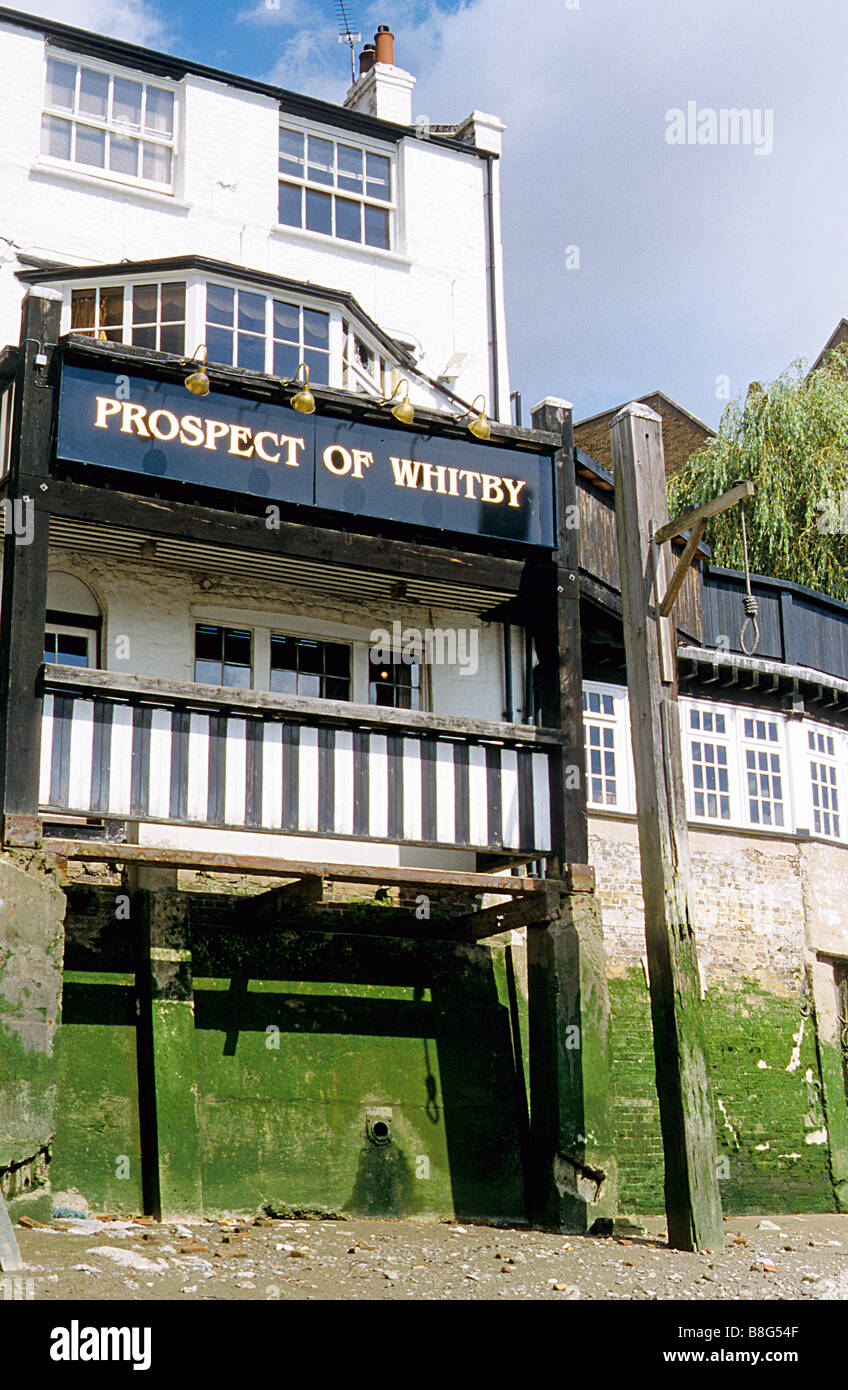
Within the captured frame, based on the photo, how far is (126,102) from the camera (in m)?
18.1

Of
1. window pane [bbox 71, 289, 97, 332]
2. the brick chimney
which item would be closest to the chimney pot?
the brick chimney

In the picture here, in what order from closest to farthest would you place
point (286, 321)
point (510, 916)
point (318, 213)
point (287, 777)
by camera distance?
point (287, 777)
point (510, 916)
point (286, 321)
point (318, 213)

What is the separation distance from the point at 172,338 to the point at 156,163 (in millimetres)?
3008

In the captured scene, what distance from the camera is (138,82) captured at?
18203 millimetres

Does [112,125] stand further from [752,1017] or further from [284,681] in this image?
[752,1017]

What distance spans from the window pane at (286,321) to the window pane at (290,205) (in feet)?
7.44

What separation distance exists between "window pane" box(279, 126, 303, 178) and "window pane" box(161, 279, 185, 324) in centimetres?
Answer: 321

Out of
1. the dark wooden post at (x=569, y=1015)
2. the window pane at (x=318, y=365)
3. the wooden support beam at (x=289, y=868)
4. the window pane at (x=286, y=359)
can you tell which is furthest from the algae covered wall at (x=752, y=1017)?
the window pane at (x=286, y=359)

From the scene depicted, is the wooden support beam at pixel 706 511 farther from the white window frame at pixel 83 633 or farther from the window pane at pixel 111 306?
the window pane at pixel 111 306

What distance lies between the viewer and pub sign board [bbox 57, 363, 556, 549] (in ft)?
45.0

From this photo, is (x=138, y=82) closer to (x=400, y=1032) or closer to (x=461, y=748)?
(x=461, y=748)

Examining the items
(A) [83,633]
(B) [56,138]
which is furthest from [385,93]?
(A) [83,633]

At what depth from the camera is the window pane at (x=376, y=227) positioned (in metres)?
19.4

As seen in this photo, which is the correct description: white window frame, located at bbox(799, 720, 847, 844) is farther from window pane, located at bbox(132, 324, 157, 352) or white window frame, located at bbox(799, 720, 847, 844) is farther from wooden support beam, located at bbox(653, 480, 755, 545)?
window pane, located at bbox(132, 324, 157, 352)
